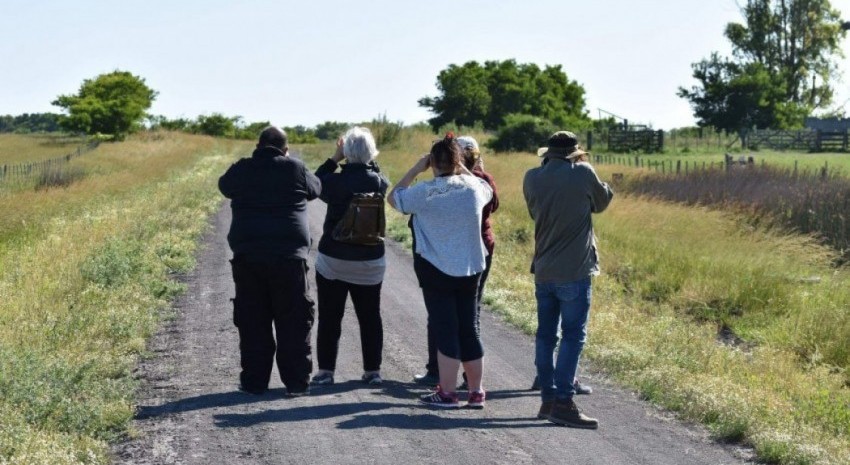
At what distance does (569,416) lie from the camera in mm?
8203

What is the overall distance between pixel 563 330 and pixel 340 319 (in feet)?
6.22

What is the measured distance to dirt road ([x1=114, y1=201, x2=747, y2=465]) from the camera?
7.29m

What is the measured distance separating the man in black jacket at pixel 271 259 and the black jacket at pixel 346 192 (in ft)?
0.42

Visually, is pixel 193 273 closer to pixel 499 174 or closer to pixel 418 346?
pixel 418 346

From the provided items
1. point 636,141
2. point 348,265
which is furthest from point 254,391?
point 636,141

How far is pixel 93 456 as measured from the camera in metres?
6.90

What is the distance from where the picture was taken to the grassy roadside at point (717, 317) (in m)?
8.65

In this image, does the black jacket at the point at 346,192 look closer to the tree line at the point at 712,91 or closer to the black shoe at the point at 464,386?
the black shoe at the point at 464,386

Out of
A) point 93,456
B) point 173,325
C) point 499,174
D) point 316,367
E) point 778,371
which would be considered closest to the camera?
point 93,456

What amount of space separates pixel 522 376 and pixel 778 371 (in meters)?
2.66

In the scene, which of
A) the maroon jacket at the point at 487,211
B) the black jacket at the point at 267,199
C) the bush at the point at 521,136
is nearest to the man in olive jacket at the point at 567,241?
the maroon jacket at the point at 487,211

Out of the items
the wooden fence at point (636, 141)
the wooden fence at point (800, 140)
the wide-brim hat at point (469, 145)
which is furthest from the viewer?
the wooden fence at point (636, 141)

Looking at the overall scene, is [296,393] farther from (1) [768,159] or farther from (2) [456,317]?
(1) [768,159]

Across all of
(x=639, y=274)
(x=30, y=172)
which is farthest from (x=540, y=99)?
(x=639, y=274)
